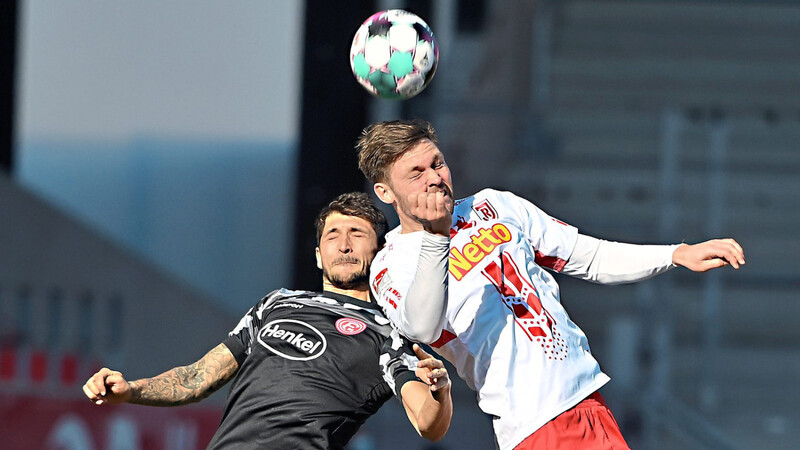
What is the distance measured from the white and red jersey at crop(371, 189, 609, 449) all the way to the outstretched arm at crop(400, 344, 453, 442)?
0.50 feet

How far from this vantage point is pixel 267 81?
6855 millimetres

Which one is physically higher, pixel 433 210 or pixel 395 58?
pixel 395 58

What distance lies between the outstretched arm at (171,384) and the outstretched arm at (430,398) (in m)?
0.62

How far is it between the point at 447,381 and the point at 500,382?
32 cm

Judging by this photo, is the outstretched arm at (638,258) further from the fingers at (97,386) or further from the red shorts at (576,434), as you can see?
the fingers at (97,386)

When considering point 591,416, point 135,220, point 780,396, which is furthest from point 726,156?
point 591,416

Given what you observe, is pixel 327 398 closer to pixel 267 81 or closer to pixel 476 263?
pixel 476 263

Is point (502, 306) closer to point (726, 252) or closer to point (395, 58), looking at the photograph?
point (726, 252)

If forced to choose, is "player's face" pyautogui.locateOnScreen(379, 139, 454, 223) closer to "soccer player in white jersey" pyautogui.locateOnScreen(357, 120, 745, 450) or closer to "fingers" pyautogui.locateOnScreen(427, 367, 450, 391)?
"soccer player in white jersey" pyautogui.locateOnScreen(357, 120, 745, 450)

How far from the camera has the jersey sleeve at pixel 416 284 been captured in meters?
2.54

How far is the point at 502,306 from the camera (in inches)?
111

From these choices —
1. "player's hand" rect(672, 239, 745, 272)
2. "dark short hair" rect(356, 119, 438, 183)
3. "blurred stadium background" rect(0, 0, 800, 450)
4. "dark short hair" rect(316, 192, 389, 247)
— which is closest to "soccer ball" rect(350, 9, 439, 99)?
"dark short hair" rect(316, 192, 389, 247)

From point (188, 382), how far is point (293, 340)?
0.32 metres

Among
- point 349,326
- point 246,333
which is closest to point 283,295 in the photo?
point 246,333
